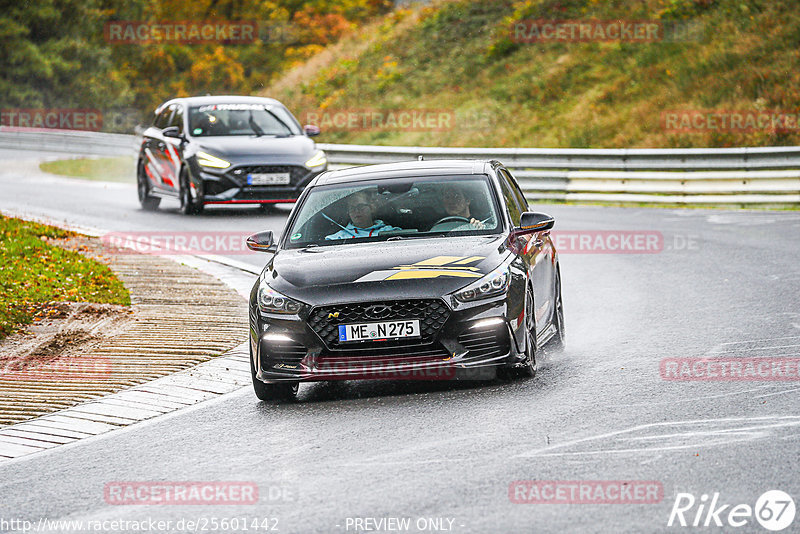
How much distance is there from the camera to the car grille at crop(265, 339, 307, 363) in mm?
8242

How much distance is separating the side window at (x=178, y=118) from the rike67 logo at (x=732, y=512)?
17365 mm

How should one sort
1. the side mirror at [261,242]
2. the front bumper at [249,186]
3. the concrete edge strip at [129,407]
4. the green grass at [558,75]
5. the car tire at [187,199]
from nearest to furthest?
the concrete edge strip at [129,407] → the side mirror at [261,242] → the front bumper at [249,186] → the car tire at [187,199] → the green grass at [558,75]

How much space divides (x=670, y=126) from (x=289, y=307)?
919 inches

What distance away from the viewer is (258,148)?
2078 cm

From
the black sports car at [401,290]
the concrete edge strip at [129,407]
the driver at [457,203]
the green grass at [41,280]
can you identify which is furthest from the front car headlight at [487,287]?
the green grass at [41,280]

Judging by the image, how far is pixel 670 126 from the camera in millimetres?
30281

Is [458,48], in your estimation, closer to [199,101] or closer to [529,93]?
[529,93]

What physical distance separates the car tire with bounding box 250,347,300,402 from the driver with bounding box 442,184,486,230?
5.90ft

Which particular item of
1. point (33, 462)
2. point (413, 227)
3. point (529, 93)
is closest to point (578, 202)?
point (529, 93)

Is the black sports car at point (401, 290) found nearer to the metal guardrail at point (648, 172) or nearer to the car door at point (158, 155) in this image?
the car door at point (158, 155)

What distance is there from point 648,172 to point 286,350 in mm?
16991

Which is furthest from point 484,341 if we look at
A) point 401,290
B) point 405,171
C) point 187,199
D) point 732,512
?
point 187,199

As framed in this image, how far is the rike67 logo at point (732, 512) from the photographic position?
5.37m

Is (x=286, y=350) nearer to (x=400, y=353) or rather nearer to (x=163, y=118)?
(x=400, y=353)
